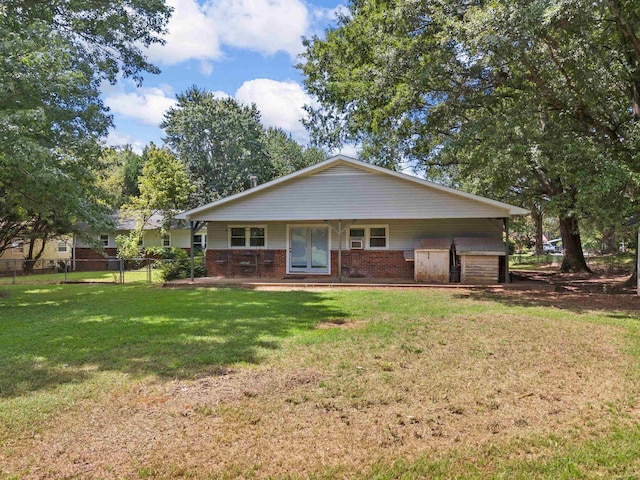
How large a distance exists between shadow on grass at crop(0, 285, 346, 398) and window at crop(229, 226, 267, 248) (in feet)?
14.5

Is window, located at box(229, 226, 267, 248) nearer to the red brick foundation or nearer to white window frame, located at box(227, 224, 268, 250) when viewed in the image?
white window frame, located at box(227, 224, 268, 250)

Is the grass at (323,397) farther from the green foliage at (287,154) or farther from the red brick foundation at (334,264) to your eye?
the green foliage at (287,154)

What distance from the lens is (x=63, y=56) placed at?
9562 mm

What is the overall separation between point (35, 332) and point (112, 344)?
2.10m

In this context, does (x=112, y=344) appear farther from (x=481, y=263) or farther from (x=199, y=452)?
(x=481, y=263)

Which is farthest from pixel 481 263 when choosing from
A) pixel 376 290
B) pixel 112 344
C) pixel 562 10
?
pixel 112 344

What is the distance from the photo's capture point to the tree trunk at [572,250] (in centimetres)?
1906

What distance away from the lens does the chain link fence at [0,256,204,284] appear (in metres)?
16.7

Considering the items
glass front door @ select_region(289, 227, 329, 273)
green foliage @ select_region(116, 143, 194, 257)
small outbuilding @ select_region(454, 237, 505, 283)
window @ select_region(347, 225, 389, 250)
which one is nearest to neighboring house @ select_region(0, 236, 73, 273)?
green foliage @ select_region(116, 143, 194, 257)

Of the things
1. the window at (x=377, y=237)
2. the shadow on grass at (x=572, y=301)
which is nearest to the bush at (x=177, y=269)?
the window at (x=377, y=237)

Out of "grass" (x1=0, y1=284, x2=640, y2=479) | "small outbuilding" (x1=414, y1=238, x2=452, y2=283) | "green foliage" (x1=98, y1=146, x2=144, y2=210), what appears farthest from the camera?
"green foliage" (x1=98, y1=146, x2=144, y2=210)

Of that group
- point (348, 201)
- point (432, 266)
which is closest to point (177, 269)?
point (348, 201)

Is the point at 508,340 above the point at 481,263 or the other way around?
the other way around

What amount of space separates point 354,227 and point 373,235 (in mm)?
778
